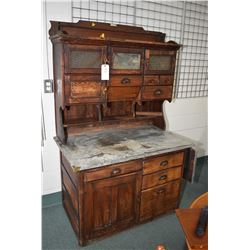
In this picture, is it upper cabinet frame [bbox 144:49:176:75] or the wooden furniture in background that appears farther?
upper cabinet frame [bbox 144:49:176:75]

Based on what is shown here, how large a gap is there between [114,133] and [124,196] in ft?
2.03

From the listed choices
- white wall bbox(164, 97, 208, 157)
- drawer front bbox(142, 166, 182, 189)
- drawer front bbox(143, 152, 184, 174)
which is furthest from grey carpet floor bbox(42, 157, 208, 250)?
white wall bbox(164, 97, 208, 157)

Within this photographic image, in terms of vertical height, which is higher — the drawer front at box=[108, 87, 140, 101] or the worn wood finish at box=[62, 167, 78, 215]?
the drawer front at box=[108, 87, 140, 101]

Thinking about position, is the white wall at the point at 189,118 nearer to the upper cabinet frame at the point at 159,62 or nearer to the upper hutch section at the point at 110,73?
the upper hutch section at the point at 110,73

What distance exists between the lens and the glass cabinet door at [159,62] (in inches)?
80.5

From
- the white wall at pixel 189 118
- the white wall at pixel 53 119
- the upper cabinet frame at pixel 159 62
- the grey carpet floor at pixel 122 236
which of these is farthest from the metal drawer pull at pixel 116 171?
the white wall at pixel 189 118

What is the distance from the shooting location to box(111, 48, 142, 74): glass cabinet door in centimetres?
189

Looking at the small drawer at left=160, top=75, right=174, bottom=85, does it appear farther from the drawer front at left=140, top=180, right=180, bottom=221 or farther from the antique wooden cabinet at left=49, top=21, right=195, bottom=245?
the drawer front at left=140, top=180, right=180, bottom=221

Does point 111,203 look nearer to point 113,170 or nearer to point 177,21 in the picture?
point 113,170

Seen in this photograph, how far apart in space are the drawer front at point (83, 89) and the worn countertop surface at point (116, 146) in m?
0.39

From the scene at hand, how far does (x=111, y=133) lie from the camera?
7.38ft

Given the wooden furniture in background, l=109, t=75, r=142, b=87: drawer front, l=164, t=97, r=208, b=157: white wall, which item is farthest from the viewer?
l=164, t=97, r=208, b=157: white wall

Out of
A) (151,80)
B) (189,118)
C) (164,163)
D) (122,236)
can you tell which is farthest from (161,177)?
(189,118)
